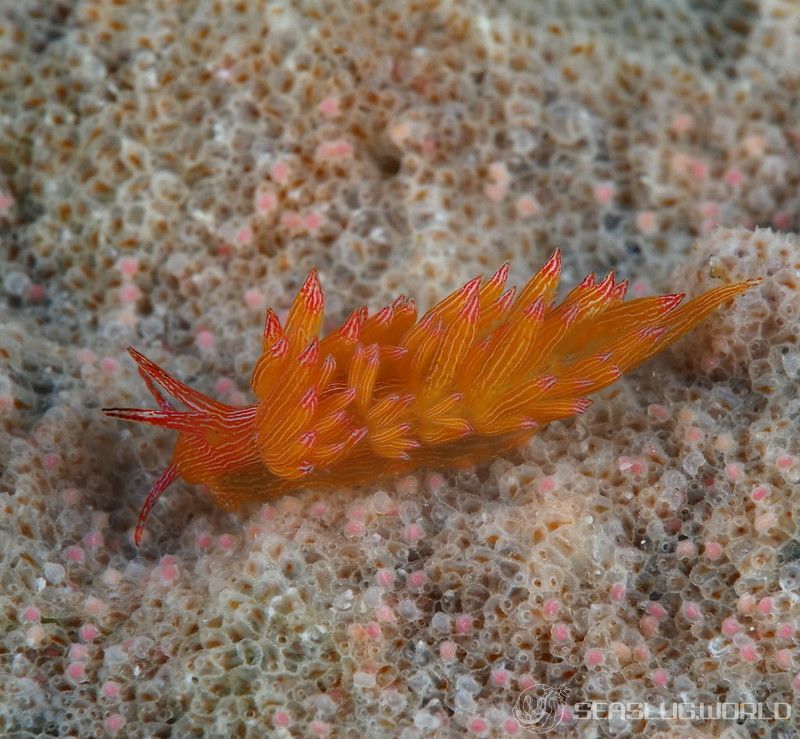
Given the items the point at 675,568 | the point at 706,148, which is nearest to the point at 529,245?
the point at 706,148

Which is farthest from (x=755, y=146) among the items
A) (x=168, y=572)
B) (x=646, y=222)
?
(x=168, y=572)

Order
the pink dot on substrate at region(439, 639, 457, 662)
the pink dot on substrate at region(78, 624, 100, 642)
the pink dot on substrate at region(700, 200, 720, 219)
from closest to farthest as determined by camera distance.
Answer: the pink dot on substrate at region(439, 639, 457, 662)
the pink dot on substrate at region(78, 624, 100, 642)
the pink dot on substrate at region(700, 200, 720, 219)

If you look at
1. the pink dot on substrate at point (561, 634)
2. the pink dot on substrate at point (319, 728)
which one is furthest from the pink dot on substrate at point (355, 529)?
the pink dot on substrate at point (561, 634)

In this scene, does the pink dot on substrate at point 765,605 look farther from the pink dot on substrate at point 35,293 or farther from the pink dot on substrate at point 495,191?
the pink dot on substrate at point 35,293

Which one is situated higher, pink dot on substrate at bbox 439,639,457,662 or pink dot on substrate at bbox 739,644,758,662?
pink dot on substrate at bbox 739,644,758,662

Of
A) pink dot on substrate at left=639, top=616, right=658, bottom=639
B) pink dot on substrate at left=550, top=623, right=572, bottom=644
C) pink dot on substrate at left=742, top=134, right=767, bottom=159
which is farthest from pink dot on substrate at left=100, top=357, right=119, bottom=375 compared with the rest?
pink dot on substrate at left=742, top=134, right=767, bottom=159

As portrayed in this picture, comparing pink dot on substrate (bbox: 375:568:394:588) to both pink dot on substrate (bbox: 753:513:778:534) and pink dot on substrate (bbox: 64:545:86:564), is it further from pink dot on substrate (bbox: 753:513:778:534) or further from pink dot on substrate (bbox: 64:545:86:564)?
pink dot on substrate (bbox: 753:513:778:534)

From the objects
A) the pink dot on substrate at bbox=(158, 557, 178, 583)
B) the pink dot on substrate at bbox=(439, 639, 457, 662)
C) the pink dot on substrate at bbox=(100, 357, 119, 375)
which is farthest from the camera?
the pink dot on substrate at bbox=(100, 357, 119, 375)
